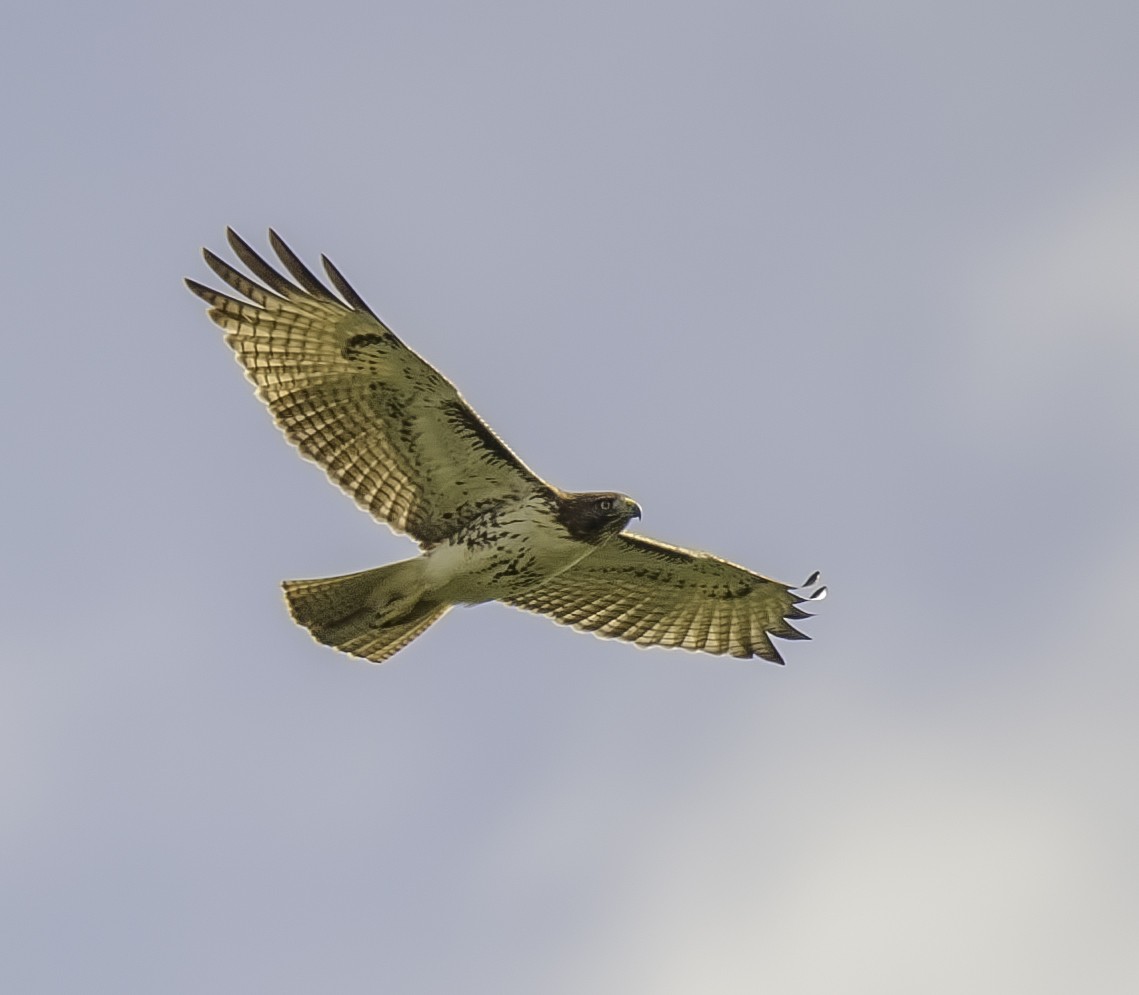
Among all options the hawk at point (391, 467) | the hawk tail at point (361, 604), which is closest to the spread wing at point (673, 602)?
the hawk at point (391, 467)

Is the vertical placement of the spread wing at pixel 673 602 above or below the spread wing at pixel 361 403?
above

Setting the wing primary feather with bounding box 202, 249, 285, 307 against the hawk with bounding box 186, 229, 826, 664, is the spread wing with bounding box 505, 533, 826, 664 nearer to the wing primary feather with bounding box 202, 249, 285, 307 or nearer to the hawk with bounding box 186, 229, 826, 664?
the hawk with bounding box 186, 229, 826, 664

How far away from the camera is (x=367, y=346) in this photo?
1460 centimetres

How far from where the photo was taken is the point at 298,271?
14.4 meters

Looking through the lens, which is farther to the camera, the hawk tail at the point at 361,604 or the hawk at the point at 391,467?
the hawk tail at the point at 361,604

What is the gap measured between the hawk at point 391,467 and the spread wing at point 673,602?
98 centimetres

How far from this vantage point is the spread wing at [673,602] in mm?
16844

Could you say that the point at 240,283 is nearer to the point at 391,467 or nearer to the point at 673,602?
the point at 391,467

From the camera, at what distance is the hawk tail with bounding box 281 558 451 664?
49.7 feet

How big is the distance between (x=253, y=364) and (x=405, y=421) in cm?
121

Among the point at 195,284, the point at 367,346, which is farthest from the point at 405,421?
the point at 195,284

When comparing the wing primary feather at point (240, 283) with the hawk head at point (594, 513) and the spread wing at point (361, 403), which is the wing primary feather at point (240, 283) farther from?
the hawk head at point (594, 513)

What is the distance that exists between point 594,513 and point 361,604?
6.48 feet

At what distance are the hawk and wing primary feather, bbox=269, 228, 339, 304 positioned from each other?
0.01 metres
